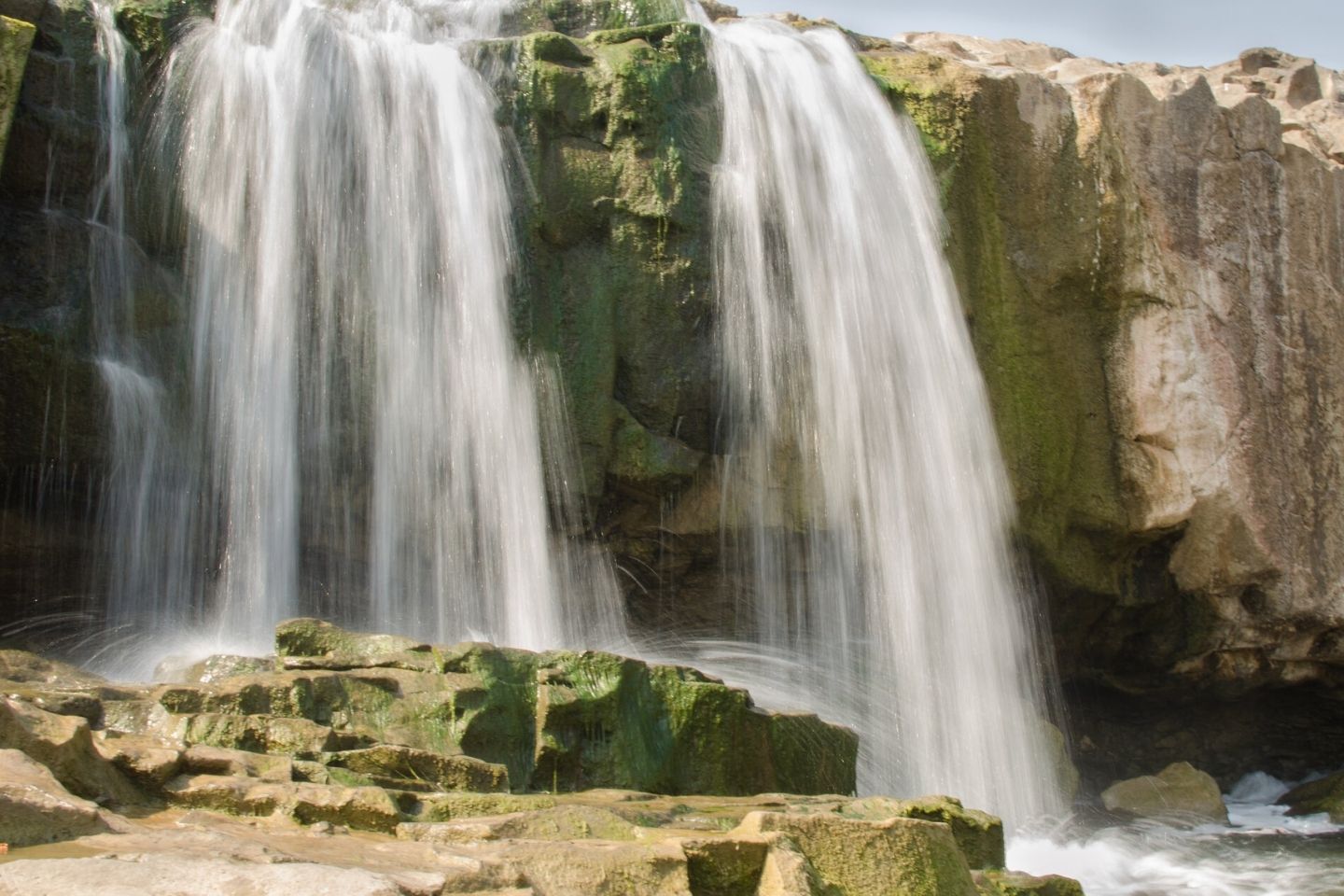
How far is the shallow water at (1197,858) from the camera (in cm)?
962

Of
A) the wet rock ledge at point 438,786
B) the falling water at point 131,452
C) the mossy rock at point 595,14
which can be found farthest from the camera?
the mossy rock at point 595,14

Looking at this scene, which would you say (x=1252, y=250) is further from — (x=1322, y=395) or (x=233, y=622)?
(x=233, y=622)

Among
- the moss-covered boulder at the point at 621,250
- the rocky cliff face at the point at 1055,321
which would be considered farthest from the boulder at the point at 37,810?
the moss-covered boulder at the point at 621,250

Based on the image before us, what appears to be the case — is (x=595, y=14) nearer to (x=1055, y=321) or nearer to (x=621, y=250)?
(x=621, y=250)

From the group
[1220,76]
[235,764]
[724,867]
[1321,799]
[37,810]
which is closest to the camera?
[37,810]

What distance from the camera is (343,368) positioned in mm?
10383

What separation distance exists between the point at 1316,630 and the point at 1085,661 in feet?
7.25

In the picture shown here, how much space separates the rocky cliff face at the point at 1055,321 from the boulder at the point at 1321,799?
106 cm

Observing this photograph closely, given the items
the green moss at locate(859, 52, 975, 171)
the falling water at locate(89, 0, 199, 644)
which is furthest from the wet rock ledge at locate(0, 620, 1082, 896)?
the green moss at locate(859, 52, 975, 171)

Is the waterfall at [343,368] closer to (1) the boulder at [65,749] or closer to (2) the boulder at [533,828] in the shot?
(1) the boulder at [65,749]

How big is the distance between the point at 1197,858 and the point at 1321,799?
12.7ft

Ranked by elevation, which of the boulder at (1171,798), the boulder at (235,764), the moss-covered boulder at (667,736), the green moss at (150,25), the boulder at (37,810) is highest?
the green moss at (150,25)

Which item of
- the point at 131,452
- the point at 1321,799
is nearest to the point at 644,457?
the point at 131,452

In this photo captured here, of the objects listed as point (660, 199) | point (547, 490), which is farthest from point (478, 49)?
point (547, 490)
